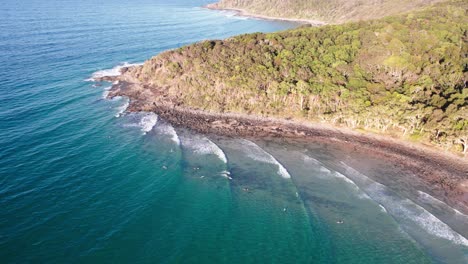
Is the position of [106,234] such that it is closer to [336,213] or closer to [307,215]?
[307,215]

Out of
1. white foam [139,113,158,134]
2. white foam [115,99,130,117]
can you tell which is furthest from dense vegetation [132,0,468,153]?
white foam [115,99,130,117]

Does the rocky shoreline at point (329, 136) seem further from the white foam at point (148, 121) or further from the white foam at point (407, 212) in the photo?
the white foam at point (407, 212)

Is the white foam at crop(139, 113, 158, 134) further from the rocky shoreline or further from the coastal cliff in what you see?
the coastal cliff

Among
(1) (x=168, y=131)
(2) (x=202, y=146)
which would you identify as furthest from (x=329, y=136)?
(1) (x=168, y=131)

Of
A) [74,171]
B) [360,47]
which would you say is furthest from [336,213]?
[360,47]

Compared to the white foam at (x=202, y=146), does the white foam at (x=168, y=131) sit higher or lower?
lower

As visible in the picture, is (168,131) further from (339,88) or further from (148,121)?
(339,88)

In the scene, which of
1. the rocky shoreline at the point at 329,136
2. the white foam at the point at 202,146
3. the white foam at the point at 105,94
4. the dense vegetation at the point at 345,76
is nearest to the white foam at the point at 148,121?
the rocky shoreline at the point at 329,136
